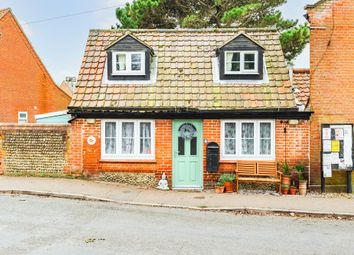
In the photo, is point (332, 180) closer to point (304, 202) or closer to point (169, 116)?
point (304, 202)

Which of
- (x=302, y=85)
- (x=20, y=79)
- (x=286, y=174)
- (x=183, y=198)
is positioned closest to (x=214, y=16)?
(x=302, y=85)

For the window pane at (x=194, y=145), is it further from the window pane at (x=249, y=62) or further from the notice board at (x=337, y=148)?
the notice board at (x=337, y=148)

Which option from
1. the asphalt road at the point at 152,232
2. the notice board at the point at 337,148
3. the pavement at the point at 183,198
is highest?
the notice board at the point at 337,148

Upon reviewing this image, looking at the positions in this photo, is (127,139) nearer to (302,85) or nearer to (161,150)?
(161,150)

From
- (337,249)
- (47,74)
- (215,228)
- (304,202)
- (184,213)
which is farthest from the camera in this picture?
(47,74)

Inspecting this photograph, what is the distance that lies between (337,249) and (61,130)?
416 inches

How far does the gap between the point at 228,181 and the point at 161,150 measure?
103 inches

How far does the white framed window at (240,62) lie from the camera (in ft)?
50.8

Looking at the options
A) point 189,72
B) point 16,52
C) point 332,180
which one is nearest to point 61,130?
point 189,72

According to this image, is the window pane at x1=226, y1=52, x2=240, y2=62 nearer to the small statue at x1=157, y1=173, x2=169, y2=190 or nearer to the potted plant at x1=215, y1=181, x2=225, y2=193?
the potted plant at x1=215, y1=181, x2=225, y2=193

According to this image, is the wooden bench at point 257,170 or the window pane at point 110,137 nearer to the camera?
the wooden bench at point 257,170

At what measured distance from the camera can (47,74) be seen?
32.1 metres

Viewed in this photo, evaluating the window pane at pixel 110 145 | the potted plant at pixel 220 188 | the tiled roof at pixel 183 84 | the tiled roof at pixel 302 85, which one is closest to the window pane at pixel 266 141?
the tiled roof at pixel 183 84

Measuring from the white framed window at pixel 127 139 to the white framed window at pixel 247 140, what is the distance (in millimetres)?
2659
